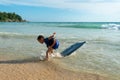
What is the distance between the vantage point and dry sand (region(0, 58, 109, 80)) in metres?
7.12

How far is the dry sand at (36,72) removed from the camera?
23.4 feet

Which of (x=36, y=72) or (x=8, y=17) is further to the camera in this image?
(x=8, y=17)

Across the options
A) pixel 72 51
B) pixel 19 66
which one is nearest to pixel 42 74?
pixel 19 66

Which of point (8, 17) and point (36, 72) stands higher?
point (36, 72)

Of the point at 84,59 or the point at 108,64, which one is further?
the point at 84,59

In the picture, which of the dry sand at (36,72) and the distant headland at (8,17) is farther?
the distant headland at (8,17)

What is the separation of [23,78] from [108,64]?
3.36 metres

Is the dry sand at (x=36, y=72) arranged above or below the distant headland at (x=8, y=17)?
above

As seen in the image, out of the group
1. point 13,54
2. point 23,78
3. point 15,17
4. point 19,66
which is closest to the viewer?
point 23,78

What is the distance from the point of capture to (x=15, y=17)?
128 metres

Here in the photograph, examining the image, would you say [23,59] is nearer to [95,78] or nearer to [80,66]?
[80,66]

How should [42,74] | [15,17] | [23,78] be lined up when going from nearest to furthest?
1. [23,78]
2. [42,74]
3. [15,17]

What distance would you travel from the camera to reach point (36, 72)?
7.66 meters

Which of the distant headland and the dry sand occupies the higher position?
the dry sand
